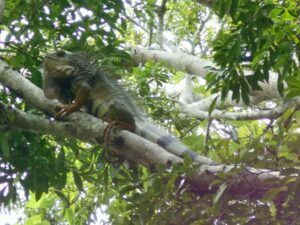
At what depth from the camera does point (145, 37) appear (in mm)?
8984

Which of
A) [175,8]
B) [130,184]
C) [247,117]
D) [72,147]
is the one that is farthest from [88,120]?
[175,8]

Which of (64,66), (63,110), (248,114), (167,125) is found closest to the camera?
(63,110)

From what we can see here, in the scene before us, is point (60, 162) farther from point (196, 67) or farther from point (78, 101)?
point (196, 67)

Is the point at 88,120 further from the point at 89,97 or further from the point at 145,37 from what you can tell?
the point at 145,37

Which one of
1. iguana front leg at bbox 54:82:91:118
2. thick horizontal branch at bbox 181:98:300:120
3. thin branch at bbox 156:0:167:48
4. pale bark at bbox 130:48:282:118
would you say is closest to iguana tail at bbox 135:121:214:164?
iguana front leg at bbox 54:82:91:118

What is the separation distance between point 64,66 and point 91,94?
328mm

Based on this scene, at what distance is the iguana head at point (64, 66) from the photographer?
159 inches

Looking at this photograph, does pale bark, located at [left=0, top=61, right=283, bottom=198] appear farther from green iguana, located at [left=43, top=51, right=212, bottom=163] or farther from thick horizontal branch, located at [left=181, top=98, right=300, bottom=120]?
thick horizontal branch, located at [left=181, top=98, right=300, bottom=120]

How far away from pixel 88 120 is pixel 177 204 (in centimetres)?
91

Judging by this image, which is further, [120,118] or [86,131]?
[120,118]

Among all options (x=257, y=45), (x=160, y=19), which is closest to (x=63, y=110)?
(x=257, y=45)

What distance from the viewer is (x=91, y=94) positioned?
3854 millimetres

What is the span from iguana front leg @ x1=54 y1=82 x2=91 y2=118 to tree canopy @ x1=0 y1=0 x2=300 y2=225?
0.18 feet

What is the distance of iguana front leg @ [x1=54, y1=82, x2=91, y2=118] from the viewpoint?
3.41 meters
